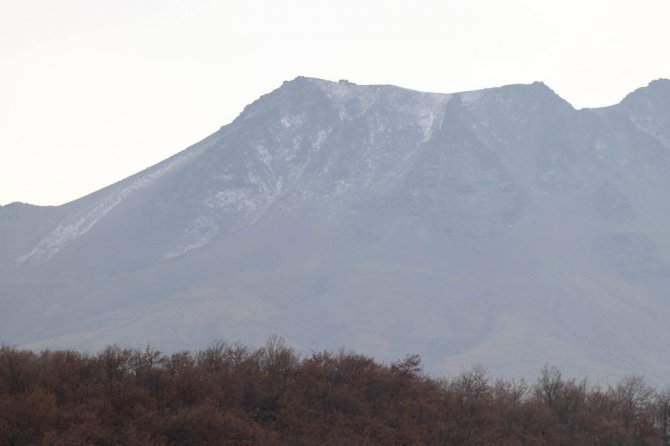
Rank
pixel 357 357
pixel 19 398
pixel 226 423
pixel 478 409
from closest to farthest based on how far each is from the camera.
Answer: pixel 19 398 < pixel 226 423 < pixel 478 409 < pixel 357 357

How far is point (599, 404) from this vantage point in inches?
2960

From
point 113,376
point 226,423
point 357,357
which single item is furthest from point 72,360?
point 357,357

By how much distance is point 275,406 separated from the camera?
202ft

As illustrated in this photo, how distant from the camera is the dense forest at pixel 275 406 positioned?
5106cm

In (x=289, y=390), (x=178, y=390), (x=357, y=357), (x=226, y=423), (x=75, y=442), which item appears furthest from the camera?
(x=357, y=357)

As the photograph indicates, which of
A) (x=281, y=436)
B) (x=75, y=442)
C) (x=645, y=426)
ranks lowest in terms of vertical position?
(x=645, y=426)

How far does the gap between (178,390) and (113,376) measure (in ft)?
11.8

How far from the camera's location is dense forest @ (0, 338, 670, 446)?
51062 millimetres

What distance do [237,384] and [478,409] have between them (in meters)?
15.7

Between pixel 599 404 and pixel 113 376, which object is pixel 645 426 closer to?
pixel 599 404

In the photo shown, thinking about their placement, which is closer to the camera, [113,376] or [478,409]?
[113,376]

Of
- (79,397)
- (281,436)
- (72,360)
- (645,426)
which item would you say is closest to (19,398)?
(79,397)

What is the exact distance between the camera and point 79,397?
54.3 meters

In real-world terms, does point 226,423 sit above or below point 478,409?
above
